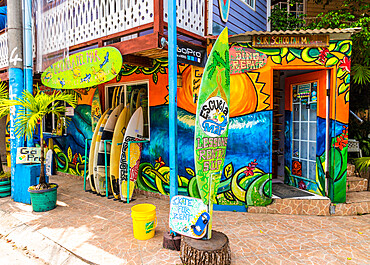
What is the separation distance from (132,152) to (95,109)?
1983mm

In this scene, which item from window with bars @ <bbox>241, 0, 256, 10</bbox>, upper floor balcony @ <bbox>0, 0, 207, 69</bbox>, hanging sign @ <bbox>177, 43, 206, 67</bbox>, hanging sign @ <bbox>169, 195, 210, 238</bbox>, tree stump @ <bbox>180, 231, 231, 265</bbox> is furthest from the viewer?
window with bars @ <bbox>241, 0, 256, 10</bbox>

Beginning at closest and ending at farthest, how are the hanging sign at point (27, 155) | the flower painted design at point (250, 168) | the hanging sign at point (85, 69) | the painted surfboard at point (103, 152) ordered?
the hanging sign at point (85, 69)
the flower painted design at point (250, 168)
the hanging sign at point (27, 155)
the painted surfboard at point (103, 152)

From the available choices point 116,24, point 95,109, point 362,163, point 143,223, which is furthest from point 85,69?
point 362,163

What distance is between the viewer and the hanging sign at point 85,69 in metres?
4.68

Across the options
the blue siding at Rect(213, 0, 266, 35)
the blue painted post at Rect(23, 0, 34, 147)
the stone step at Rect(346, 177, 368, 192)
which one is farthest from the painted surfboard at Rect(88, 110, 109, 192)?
the stone step at Rect(346, 177, 368, 192)

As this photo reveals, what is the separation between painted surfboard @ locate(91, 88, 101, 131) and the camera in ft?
23.2

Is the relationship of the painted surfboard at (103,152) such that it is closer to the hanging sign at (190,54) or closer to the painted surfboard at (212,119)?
the hanging sign at (190,54)

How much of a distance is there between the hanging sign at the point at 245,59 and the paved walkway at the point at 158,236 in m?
2.82

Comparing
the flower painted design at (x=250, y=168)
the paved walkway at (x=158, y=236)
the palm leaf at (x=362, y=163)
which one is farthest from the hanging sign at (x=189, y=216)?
the palm leaf at (x=362, y=163)

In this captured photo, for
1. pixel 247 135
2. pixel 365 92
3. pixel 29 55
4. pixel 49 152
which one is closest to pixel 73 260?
pixel 247 135

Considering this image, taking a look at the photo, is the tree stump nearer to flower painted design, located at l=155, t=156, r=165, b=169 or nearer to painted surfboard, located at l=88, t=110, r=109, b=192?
flower painted design, located at l=155, t=156, r=165, b=169

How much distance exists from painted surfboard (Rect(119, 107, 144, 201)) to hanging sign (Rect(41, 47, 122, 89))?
52.6 inches

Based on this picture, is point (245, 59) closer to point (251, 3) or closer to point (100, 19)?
point (100, 19)

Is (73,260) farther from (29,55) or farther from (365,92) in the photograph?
(365,92)
